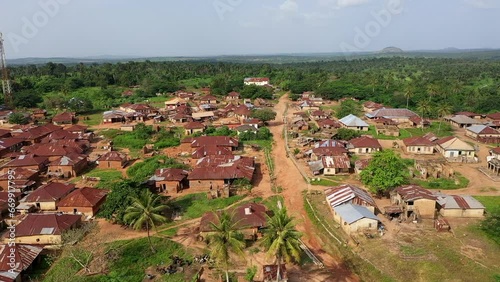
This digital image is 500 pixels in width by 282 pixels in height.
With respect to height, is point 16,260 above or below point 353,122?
below

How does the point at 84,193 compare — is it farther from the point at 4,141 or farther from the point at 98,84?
the point at 98,84

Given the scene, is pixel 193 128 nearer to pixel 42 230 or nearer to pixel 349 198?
pixel 42 230

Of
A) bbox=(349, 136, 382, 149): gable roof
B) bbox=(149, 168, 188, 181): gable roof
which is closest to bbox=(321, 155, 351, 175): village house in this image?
bbox=(349, 136, 382, 149): gable roof

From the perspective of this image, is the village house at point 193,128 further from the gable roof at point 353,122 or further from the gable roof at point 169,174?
the gable roof at point 353,122

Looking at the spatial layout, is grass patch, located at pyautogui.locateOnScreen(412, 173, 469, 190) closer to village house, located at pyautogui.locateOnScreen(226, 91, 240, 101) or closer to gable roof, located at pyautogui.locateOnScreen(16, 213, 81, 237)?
gable roof, located at pyautogui.locateOnScreen(16, 213, 81, 237)

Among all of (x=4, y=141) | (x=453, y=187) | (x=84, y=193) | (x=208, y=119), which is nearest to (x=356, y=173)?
(x=453, y=187)

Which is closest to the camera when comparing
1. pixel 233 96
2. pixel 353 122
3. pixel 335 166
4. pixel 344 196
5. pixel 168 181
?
pixel 344 196

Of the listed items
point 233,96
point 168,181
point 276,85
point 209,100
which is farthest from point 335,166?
point 276,85
